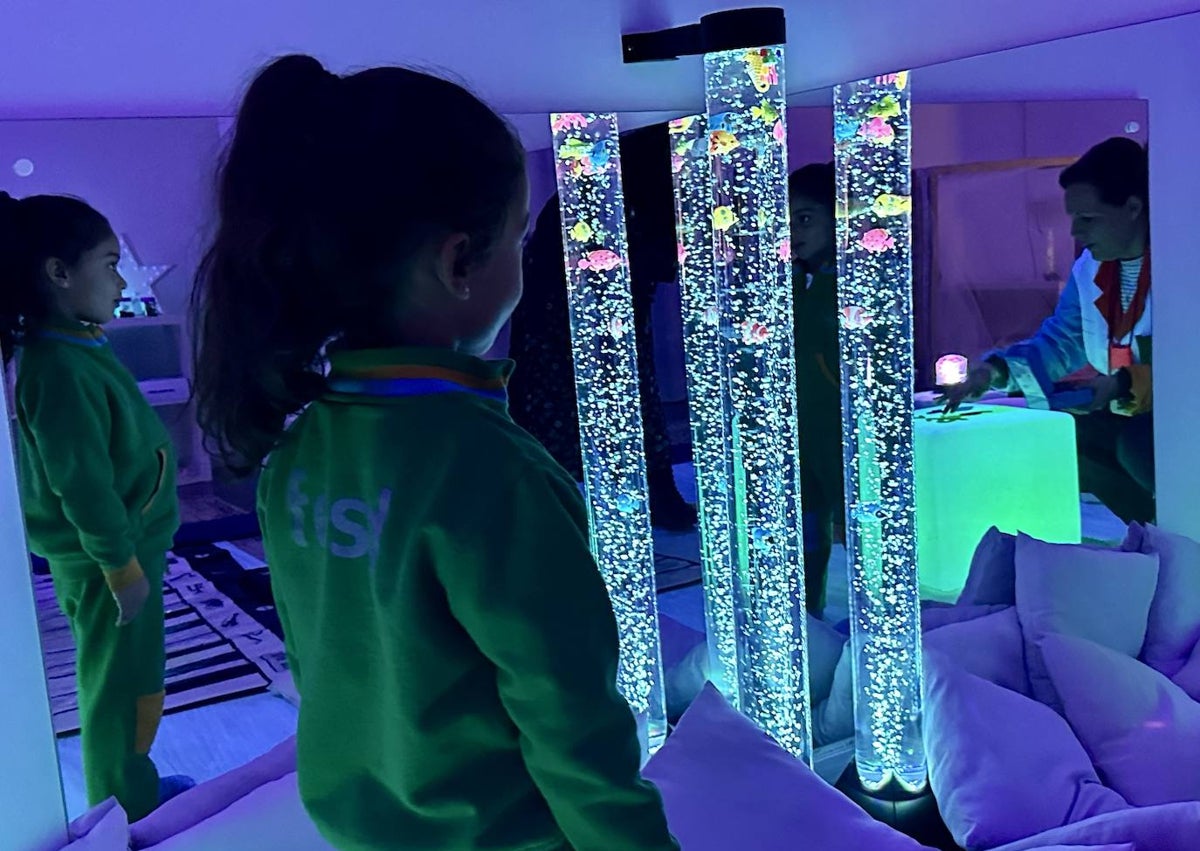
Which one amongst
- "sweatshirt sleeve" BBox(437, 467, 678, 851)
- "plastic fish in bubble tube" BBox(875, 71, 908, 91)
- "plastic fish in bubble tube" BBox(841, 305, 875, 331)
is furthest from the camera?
"plastic fish in bubble tube" BBox(841, 305, 875, 331)

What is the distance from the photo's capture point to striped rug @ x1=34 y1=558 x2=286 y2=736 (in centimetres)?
146

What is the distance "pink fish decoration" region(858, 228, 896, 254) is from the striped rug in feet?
3.69

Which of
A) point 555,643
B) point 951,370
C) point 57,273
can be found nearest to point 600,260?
point 951,370

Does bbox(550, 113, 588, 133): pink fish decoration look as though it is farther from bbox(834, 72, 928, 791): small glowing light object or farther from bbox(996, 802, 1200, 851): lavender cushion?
bbox(996, 802, 1200, 851): lavender cushion

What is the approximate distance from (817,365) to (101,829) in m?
1.34

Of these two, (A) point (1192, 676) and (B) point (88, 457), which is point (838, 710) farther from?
(B) point (88, 457)

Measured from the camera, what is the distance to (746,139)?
1.74m

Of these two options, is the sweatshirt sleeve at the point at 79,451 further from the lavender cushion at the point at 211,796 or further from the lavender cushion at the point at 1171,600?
the lavender cushion at the point at 1171,600

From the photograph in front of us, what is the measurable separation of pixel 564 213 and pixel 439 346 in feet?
2.83

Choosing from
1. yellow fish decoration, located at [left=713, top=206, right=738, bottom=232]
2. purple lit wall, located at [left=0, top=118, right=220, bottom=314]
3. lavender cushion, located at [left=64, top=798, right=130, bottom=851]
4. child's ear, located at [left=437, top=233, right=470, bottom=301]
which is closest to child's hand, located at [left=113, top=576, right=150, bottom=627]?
lavender cushion, located at [left=64, top=798, right=130, bottom=851]

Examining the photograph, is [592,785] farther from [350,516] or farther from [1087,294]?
[1087,294]

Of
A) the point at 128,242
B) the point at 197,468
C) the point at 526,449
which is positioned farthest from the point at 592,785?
the point at 128,242

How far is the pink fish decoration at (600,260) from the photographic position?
177cm

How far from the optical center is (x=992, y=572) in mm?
1647
